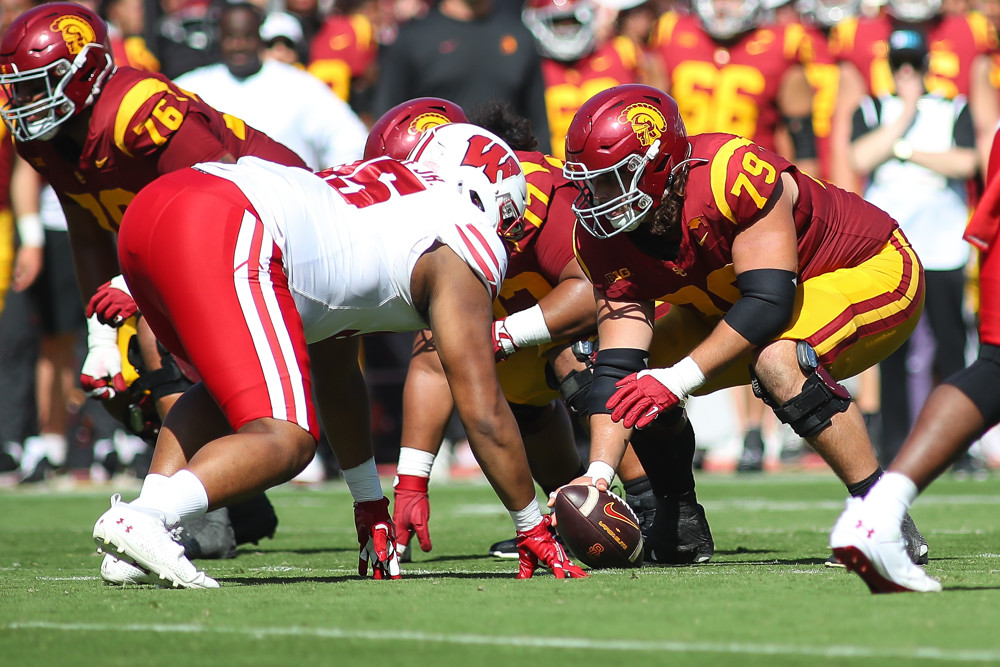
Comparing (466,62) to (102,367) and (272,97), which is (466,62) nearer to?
(272,97)

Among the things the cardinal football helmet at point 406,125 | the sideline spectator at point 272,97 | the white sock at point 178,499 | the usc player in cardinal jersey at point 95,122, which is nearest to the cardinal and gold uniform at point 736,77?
the sideline spectator at point 272,97

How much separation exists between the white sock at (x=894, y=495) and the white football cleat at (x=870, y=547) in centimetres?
3

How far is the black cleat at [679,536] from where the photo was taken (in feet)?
16.4

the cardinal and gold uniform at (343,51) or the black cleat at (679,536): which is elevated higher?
the cardinal and gold uniform at (343,51)

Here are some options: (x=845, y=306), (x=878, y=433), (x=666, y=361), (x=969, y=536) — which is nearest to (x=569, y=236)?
(x=666, y=361)

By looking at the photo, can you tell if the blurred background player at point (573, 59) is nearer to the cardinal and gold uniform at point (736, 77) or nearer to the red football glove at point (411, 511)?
the cardinal and gold uniform at point (736, 77)

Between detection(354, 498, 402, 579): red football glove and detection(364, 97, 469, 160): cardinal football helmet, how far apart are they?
133 cm

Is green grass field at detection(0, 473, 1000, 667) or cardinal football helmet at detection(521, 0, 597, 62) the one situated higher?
cardinal football helmet at detection(521, 0, 597, 62)

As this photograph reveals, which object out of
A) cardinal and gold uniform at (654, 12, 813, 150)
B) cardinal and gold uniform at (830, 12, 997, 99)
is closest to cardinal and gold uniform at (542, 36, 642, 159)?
cardinal and gold uniform at (654, 12, 813, 150)

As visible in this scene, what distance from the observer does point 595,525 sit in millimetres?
4473

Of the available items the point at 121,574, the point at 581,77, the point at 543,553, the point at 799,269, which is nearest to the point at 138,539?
the point at 121,574

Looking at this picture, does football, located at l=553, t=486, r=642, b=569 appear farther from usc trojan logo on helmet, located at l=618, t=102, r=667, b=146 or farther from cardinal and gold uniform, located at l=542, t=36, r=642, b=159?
cardinal and gold uniform, located at l=542, t=36, r=642, b=159

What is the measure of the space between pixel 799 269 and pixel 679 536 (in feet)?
3.23

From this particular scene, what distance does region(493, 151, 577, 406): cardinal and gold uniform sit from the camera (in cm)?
547
